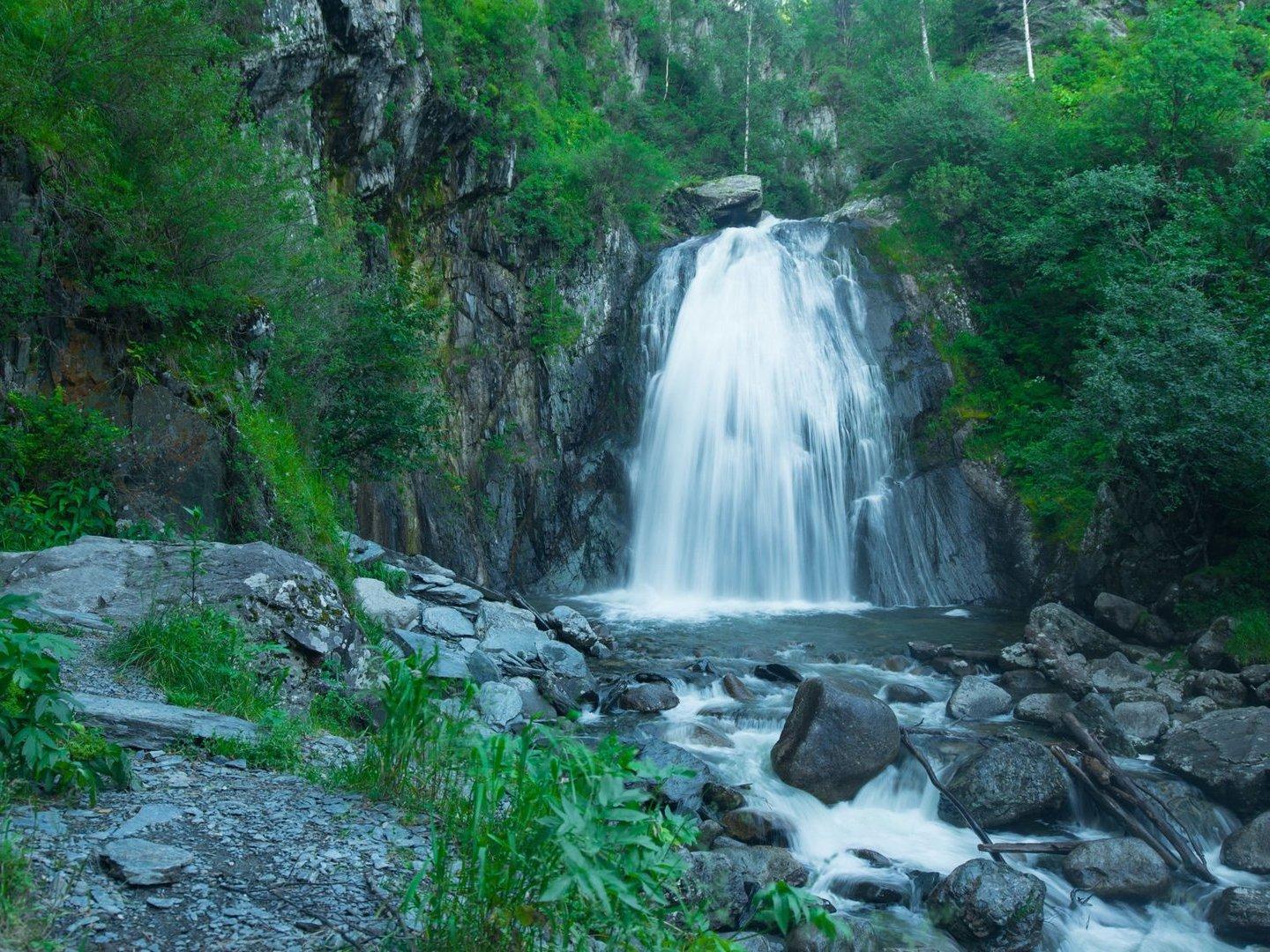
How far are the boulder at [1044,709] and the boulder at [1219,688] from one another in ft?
6.63

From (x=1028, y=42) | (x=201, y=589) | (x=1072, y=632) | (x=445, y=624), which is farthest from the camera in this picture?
(x=1028, y=42)

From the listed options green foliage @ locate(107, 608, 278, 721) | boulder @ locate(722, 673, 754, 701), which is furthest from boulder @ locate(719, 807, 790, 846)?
green foliage @ locate(107, 608, 278, 721)

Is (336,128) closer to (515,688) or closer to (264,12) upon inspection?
(264,12)

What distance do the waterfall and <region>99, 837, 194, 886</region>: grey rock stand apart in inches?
612

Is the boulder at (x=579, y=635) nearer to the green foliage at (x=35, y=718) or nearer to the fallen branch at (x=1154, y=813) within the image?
the fallen branch at (x=1154, y=813)

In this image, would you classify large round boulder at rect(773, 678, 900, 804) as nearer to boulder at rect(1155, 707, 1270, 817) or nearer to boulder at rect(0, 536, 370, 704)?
boulder at rect(1155, 707, 1270, 817)

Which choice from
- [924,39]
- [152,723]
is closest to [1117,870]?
[152,723]

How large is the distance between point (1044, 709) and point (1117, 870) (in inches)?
135

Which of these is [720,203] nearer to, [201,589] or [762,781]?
[762,781]

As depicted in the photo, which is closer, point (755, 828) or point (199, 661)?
point (199, 661)

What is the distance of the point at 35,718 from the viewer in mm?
3029

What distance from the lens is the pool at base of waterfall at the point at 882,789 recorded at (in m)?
6.12

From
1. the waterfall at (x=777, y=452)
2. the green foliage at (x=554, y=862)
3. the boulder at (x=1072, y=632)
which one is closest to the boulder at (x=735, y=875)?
the green foliage at (x=554, y=862)

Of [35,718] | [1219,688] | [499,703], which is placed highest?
[35,718]
